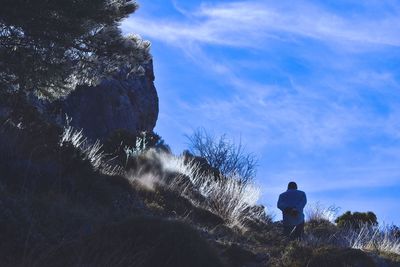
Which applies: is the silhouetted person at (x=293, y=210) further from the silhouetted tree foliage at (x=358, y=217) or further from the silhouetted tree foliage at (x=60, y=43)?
the silhouetted tree foliage at (x=358, y=217)

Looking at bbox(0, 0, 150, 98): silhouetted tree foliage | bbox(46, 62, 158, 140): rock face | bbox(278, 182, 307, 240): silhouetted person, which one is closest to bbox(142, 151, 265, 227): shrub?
bbox(278, 182, 307, 240): silhouetted person

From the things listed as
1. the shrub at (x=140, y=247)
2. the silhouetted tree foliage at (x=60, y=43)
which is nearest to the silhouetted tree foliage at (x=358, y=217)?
the silhouetted tree foliage at (x=60, y=43)

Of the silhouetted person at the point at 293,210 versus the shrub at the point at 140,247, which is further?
the silhouetted person at the point at 293,210

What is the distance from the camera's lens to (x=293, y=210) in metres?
16.6

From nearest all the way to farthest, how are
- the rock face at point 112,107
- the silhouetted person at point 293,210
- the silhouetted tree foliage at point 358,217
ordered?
the silhouetted person at point 293,210
the silhouetted tree foliage at point 358,217
the rock face at point 112,107

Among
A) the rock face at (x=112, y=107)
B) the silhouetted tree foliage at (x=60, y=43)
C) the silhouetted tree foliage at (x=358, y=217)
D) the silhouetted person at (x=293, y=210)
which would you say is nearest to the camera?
the silhouetted tree foliage at (x=60, y=43)

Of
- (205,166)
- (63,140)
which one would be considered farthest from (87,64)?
(205,166)

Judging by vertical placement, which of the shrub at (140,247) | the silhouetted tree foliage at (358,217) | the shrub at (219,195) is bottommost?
the shrub at (140,247)

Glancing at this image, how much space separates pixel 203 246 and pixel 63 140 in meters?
5.94

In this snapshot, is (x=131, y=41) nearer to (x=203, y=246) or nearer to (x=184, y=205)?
(x=184, y=205)

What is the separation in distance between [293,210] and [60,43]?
23.5 ft

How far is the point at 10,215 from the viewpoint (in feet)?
28.8

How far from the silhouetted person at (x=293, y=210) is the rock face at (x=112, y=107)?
11.3 metres

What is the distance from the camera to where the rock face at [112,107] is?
27.9m
